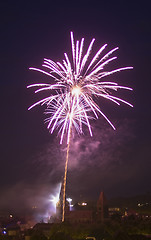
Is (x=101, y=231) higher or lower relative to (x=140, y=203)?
lower

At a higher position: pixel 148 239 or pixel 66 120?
pixel 66 120

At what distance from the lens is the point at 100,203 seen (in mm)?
55781

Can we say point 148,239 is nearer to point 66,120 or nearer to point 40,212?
point 66,120

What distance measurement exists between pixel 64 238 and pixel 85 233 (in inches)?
313

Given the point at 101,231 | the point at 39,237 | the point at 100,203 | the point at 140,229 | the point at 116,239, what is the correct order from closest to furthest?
the point at 116,239
the point at 39,237
the point at 140,229
the point at 101,231
the point at 100,203

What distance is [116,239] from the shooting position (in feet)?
54.5

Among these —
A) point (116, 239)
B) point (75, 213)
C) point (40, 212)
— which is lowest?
point (116, 239)

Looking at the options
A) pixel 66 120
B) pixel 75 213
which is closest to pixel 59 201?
pixel 75 213

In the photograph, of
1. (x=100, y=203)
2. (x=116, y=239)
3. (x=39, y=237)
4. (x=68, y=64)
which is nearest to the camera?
(x=116, y=239)

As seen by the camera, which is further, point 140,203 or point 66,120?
point 140,203

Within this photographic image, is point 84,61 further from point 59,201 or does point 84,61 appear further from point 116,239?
point 59,201

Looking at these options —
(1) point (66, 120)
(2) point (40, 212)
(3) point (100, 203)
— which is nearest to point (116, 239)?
(1) point (66, 120)

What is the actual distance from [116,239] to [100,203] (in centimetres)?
3994

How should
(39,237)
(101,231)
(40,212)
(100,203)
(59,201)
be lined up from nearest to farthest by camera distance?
(39,237)
(101,231)
(100,203)
(59,201)
(40,212)
